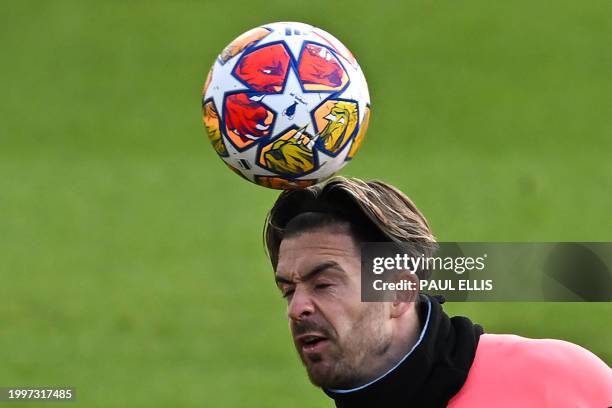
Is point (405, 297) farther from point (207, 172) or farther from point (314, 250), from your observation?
point (207, 172)

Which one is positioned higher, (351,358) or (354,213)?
(354,213)

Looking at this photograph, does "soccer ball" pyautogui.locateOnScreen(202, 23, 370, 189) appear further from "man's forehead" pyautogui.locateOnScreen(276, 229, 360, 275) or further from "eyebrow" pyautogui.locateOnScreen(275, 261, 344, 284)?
"eyebrow" pyautogui.locateOnScreen(275, 261, 344, 284)

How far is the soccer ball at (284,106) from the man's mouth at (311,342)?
0.66 metres

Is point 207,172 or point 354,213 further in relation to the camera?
point 207,172

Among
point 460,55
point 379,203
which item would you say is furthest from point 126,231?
point 379,203

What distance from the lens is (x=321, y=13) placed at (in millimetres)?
20266

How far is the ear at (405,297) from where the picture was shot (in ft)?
17.9

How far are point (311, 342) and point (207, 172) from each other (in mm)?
11309

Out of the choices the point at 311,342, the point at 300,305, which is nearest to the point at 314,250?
the point at 300,305

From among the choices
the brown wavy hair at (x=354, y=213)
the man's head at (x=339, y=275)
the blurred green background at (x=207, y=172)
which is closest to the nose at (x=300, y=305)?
the man's head at (x=339, y=275)

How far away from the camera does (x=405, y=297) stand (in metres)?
5.53

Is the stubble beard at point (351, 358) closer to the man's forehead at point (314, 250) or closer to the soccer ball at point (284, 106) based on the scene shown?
the man's forehead at point (314, 250)

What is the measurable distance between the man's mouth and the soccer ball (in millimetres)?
663

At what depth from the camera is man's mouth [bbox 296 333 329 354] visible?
5.29 m
